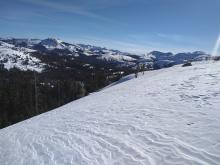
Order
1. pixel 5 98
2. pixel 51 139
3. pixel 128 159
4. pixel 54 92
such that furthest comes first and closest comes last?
pixel 54 92
pixel 5 98
pixel 51 139
pixel 128 159

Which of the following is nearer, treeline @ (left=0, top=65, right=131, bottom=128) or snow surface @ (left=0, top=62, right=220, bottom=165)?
snow surface @ (left=0, top=62, right=220, bottom=165)

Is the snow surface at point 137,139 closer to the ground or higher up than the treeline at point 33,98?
higher up

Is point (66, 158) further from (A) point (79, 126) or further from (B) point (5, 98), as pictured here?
(B) point (5, 98)

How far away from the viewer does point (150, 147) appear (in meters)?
8.69

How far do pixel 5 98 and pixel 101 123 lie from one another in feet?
273

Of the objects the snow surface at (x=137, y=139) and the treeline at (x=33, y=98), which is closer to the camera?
the snow surface at (x=137, y=139)

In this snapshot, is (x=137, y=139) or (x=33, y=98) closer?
(x=137, y=139)

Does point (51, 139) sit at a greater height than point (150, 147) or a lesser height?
lesser

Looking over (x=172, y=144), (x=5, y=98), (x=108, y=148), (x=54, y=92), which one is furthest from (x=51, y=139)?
(x=54, y=92)

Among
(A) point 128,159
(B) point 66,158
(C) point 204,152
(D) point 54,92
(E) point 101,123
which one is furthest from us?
(D) point 54,92

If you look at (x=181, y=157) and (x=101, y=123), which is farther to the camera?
(x=101, y=123)

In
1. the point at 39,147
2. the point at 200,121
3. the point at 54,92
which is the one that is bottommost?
the point at 54,92

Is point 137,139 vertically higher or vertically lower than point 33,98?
higher

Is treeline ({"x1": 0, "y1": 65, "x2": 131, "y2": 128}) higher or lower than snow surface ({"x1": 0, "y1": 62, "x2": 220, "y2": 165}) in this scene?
lower
